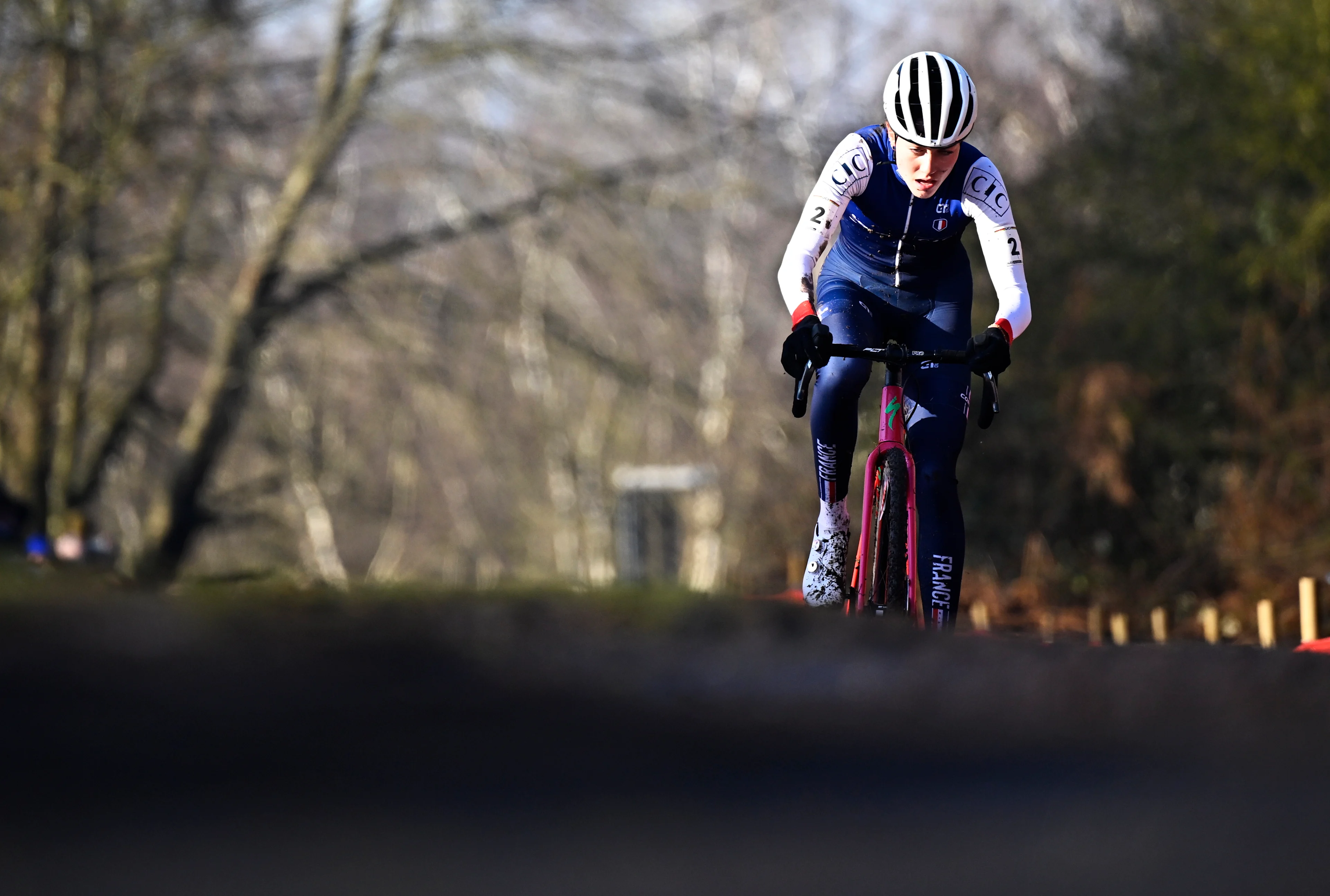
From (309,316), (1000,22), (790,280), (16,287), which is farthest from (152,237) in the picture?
(1000,22)

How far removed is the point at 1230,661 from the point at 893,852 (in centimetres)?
170

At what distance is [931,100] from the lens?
4836 millimetres

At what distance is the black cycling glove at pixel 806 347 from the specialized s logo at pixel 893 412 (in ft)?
1.75

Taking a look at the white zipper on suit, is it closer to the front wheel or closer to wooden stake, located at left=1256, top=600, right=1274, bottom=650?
the front wheel

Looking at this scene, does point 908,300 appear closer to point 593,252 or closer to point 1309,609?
point 1309,609

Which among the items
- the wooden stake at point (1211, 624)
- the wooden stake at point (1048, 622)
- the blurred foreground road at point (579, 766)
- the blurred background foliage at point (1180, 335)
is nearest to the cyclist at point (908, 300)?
the blurred foreground road at point (579, 766)

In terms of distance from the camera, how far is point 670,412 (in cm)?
1952

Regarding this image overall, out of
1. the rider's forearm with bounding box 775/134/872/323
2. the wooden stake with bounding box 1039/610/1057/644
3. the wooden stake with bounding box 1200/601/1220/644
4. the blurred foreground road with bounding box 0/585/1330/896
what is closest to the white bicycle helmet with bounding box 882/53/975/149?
the rider's forearm with bounding box 775/134/872/323

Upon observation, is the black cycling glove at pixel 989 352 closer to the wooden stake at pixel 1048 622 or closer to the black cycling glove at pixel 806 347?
the black cycling glove at pixel 806 347

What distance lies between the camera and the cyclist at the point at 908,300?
5.07 m

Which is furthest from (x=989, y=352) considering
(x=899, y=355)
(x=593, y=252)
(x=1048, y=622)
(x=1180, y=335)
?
(x=593, y=252)

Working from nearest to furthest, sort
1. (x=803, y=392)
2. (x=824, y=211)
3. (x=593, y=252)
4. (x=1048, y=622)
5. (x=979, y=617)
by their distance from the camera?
(x=803, y=392) < (x=824, y=211) < (x=979, y=617) < (x=1048, y=622) < (x=593, y=252)

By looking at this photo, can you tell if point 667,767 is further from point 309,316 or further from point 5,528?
point 309,316

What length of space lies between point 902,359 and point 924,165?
24.7 inches
